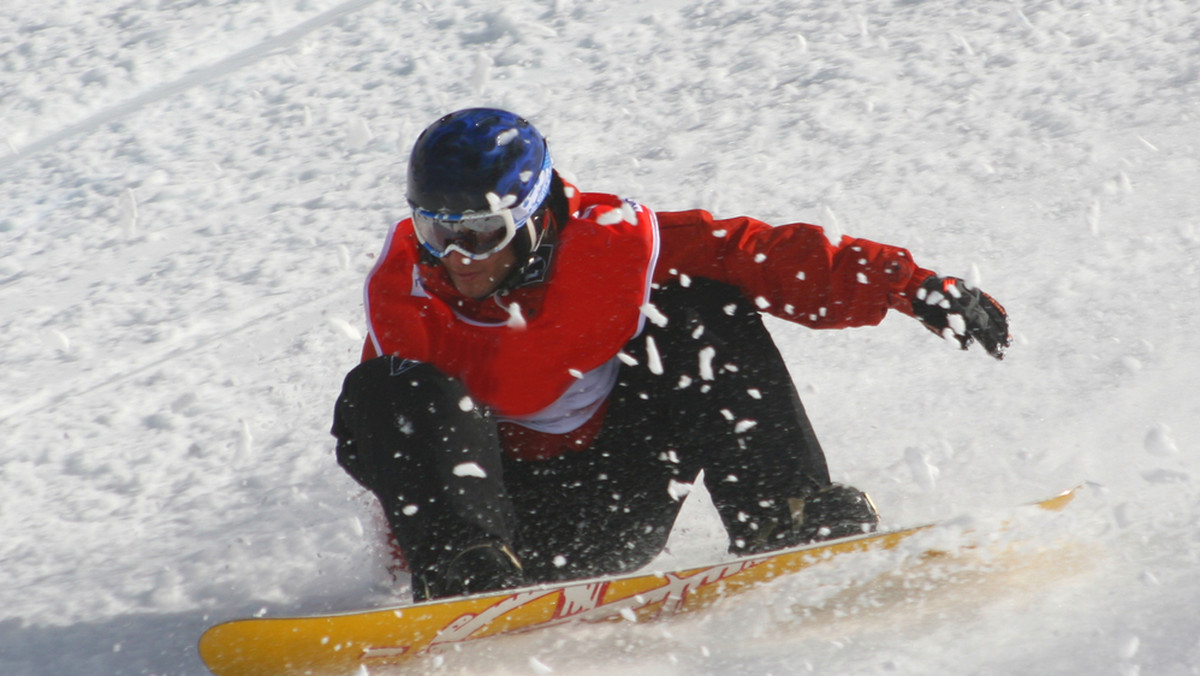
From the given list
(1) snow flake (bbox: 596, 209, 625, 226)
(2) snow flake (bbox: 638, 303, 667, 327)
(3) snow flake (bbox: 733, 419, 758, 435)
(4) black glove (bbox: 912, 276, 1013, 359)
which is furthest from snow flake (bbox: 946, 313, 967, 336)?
(1) snow flake (bbox: 596, 209, 625, 226)

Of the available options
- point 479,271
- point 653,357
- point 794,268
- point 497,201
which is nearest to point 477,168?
point 497,201

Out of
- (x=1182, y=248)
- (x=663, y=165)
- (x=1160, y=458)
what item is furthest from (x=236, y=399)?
(x=1182, y=248)

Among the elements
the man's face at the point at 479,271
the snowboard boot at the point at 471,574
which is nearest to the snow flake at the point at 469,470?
the snowboard boot at the point at 471,574

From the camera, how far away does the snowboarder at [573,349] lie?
218cm

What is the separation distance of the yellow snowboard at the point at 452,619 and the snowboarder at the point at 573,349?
59mm

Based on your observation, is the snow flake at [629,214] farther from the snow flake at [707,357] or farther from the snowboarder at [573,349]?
the snow flake at [707,357]

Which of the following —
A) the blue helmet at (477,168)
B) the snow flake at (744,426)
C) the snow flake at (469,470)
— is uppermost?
the blue helmet at (477,168)

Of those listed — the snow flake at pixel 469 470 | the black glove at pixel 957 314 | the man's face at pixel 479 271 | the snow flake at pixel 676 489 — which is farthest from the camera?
the snow flake at pixel 676 489

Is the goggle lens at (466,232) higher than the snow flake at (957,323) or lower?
higher

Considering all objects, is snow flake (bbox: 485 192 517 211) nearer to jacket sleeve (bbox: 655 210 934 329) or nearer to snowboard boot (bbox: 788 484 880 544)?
jacket sleeve (bbox: 655 210 934 329)

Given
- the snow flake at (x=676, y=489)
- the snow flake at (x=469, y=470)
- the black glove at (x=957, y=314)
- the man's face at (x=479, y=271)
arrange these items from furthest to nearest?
the snow flake at (x=676, y=489)
the black glove at (x=957, y=314)
the man's face at (x=479, y=271)
the snow flake at (x=469, y=470)

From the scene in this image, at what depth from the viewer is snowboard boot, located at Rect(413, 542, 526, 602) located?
2.14 meters

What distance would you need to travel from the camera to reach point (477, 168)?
2211mm

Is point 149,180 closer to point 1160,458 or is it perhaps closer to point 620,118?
point 620,118
